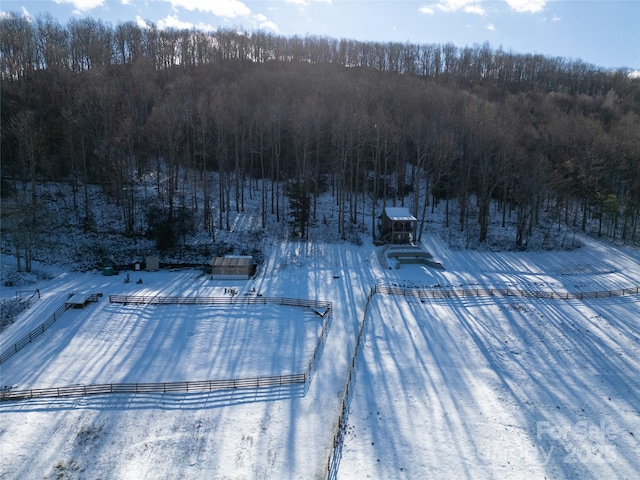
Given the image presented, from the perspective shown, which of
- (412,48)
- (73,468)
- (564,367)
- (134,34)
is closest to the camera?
(73,468)

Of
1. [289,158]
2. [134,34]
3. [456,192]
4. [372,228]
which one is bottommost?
[372,228]

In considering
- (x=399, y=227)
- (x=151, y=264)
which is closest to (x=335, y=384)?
(x=151, y=264)

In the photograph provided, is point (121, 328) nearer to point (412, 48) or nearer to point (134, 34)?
point (134, 34)

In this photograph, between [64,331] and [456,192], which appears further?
[456,192]

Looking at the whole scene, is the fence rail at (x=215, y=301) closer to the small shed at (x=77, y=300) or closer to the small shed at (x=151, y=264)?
the small shed at (x=77, y=300)

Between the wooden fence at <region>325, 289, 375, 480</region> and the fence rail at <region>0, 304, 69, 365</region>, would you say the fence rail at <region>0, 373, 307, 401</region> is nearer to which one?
the wooden fence at <region>325, 289, 375, 480</region>

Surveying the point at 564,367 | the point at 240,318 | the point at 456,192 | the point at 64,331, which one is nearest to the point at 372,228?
the point at 456,192

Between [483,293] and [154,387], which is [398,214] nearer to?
[483,293]
